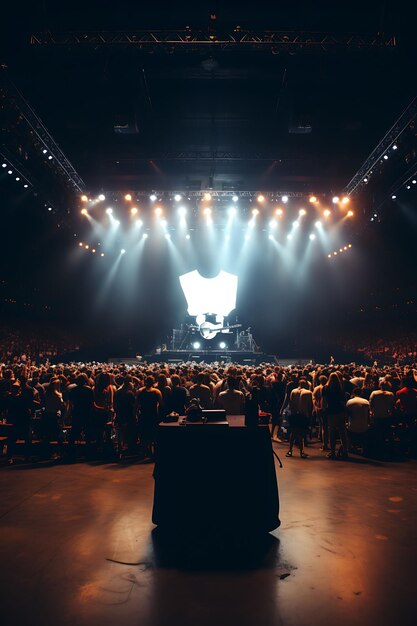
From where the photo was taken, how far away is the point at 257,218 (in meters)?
21.6

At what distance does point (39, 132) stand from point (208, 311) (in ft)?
50.7

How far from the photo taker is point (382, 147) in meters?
14.1

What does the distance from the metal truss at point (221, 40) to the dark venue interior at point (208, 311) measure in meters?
0.05

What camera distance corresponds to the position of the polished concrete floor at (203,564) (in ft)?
9.00

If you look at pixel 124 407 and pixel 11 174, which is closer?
pixel 124 407

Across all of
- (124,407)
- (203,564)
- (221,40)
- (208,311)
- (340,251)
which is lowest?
(203,564)

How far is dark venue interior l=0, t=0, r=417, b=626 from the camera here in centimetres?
343

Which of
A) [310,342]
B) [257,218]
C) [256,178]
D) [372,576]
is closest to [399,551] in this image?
[372,576]

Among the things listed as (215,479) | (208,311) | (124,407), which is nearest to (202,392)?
(124,407)

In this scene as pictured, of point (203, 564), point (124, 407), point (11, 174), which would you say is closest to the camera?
point (203, 564)

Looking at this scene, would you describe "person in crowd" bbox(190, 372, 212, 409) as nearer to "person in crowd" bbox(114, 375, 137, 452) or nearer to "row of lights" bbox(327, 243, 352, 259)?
"person in crowd" bbox(114, 375, 137, 452)

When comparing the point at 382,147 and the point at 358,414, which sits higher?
the point at 382,147

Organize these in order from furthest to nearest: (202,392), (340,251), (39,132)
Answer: (340,251), (39,132), (202,392)

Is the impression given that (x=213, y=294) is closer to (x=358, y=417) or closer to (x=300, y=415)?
(x=300, y=415)
